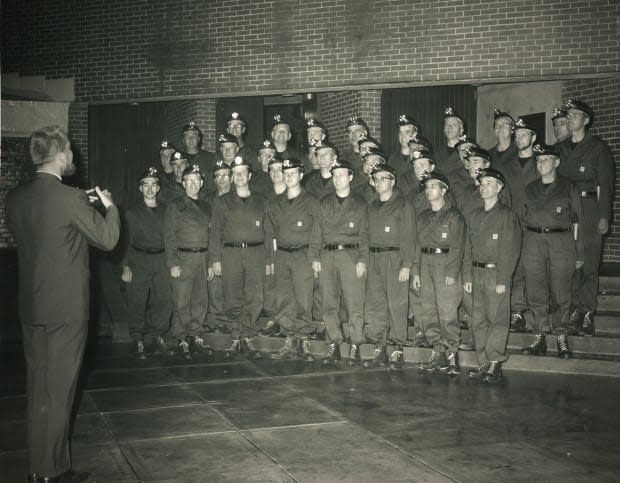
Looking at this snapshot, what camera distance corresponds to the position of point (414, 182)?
853 cm

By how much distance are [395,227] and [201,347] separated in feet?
9.95

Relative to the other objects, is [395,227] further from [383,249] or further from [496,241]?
[496,241]

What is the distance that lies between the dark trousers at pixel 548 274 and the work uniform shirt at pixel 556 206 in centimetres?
14

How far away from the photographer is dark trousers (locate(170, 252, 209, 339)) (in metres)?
8.41

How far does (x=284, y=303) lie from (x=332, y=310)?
0.71 metres

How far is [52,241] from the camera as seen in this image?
396 centimetres

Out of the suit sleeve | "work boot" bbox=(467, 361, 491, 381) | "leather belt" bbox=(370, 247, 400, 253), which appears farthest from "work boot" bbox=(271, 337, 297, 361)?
the suit sleeve

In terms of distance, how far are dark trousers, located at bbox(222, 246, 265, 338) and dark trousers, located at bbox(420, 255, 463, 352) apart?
2170mm

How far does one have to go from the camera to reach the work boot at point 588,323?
7.63m

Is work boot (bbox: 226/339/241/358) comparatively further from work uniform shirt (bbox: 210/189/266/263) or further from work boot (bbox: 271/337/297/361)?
work uniform shirt (bbox: 210/189/266/263)

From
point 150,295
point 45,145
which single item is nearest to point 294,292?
point 150,295

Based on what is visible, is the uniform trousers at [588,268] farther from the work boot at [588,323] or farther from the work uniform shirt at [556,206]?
the work uniform shirt at [556,206]

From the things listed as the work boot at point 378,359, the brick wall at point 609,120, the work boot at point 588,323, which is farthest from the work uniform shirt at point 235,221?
the brick wall at point 609,120

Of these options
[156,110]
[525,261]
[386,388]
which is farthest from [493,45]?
[156,110]
